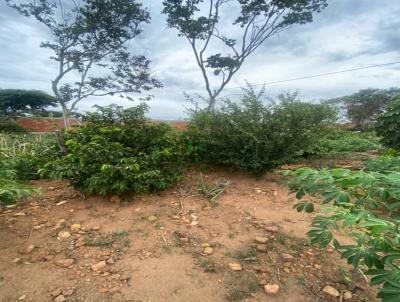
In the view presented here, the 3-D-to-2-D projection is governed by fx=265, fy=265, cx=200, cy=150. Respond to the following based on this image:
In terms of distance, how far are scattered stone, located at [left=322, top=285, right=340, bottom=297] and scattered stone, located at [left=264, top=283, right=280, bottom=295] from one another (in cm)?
27

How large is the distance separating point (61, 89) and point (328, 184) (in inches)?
431

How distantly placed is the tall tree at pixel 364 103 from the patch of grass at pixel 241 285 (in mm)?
15783

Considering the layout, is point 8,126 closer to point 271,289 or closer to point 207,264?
point 207,264

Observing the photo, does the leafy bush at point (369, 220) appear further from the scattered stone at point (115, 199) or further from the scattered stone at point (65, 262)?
the scattered stone at point (115, 199)

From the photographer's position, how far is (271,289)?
159cm

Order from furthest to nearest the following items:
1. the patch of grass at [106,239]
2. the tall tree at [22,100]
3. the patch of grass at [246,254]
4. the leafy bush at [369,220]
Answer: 1. the tall tree at [22,100]
2. the patch of grass at [106,239]
3. the patch of grass at [246,254]
4. the leafy bush at [369,220]

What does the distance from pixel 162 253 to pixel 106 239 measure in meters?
0.50

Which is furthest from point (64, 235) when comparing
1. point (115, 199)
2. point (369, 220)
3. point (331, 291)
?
point (369, 220)

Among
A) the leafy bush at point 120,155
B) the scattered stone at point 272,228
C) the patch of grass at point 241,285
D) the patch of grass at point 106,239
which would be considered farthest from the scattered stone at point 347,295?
the leafy bush at point 120,155

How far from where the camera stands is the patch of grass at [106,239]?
6.72 ft

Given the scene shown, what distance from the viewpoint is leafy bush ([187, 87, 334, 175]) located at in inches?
136

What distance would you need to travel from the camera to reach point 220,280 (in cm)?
167

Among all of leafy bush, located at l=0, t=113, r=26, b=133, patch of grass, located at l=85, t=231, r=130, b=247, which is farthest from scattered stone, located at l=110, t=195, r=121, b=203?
leafy bush, located at l=0, t=113, r=26, b=133

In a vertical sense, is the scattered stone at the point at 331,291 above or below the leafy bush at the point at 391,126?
below
